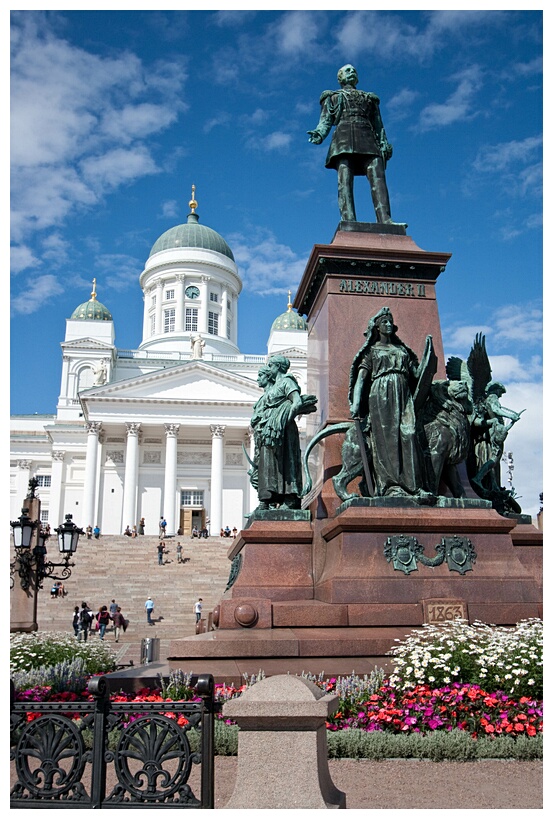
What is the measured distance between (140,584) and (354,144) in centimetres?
2856

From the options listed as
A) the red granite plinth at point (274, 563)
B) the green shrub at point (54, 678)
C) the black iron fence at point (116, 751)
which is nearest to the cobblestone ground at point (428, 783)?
the black iron fence at point (116, 751)

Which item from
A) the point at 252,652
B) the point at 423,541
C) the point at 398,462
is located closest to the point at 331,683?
the point at 252,652

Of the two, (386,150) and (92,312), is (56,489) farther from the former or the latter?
(386,150)

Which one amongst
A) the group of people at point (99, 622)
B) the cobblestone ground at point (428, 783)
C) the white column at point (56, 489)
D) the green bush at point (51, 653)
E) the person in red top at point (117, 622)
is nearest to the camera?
the cobblestone ground at point (428, 783)

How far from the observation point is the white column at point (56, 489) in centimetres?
6781

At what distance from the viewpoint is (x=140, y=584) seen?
120 ft

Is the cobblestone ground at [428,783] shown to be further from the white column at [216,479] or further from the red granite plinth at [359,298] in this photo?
the white column at [216,479]

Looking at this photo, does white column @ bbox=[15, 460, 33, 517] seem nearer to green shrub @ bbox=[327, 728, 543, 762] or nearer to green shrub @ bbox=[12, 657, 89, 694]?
green shrub @ bbox=[12, 657, 89, 694]

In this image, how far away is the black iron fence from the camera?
13.5 feet

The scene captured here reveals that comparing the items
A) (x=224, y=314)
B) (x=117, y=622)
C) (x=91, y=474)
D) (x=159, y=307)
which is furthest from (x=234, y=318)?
(x=117, y=622)

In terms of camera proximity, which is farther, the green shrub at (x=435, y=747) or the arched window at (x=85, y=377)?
the arched window at (x=85, y=377)

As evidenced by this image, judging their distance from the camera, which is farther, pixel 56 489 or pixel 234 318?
pixel 234 318

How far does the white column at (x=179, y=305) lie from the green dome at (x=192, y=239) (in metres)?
4.47

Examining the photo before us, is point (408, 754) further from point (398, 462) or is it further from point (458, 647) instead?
point (398, 462)
